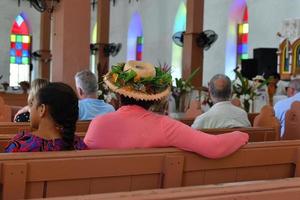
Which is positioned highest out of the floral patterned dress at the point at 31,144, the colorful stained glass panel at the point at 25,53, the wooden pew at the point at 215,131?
the colorful stained glass panel at the point at 25,53

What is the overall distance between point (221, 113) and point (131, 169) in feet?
7.81

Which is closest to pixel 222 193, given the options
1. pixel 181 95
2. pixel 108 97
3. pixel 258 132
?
pixel 258 132

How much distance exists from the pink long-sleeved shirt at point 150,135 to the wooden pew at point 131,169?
60 mm

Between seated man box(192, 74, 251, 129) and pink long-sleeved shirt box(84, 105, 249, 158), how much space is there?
71.0 inches

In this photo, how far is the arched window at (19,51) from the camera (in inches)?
834

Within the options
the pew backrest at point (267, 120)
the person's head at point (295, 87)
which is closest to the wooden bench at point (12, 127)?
the pew backrest at point (267, 120)

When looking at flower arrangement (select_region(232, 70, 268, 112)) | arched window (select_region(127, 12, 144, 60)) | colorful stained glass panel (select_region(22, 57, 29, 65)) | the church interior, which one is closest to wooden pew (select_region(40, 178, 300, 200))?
the church interior

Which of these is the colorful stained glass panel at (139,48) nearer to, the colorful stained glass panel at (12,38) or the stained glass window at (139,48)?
the stained glass window at (139,48)

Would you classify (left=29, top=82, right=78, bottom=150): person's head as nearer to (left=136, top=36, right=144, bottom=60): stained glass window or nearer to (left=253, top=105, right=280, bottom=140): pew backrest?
(left=253, top=105, right=280, bottom=140): pew backrest

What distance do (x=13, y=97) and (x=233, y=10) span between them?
7.90m

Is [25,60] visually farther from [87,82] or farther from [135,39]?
[87,82]

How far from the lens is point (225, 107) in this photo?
436 centimetres

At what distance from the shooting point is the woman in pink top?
2.30 m

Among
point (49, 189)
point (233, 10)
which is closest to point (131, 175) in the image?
point (49, 189)
